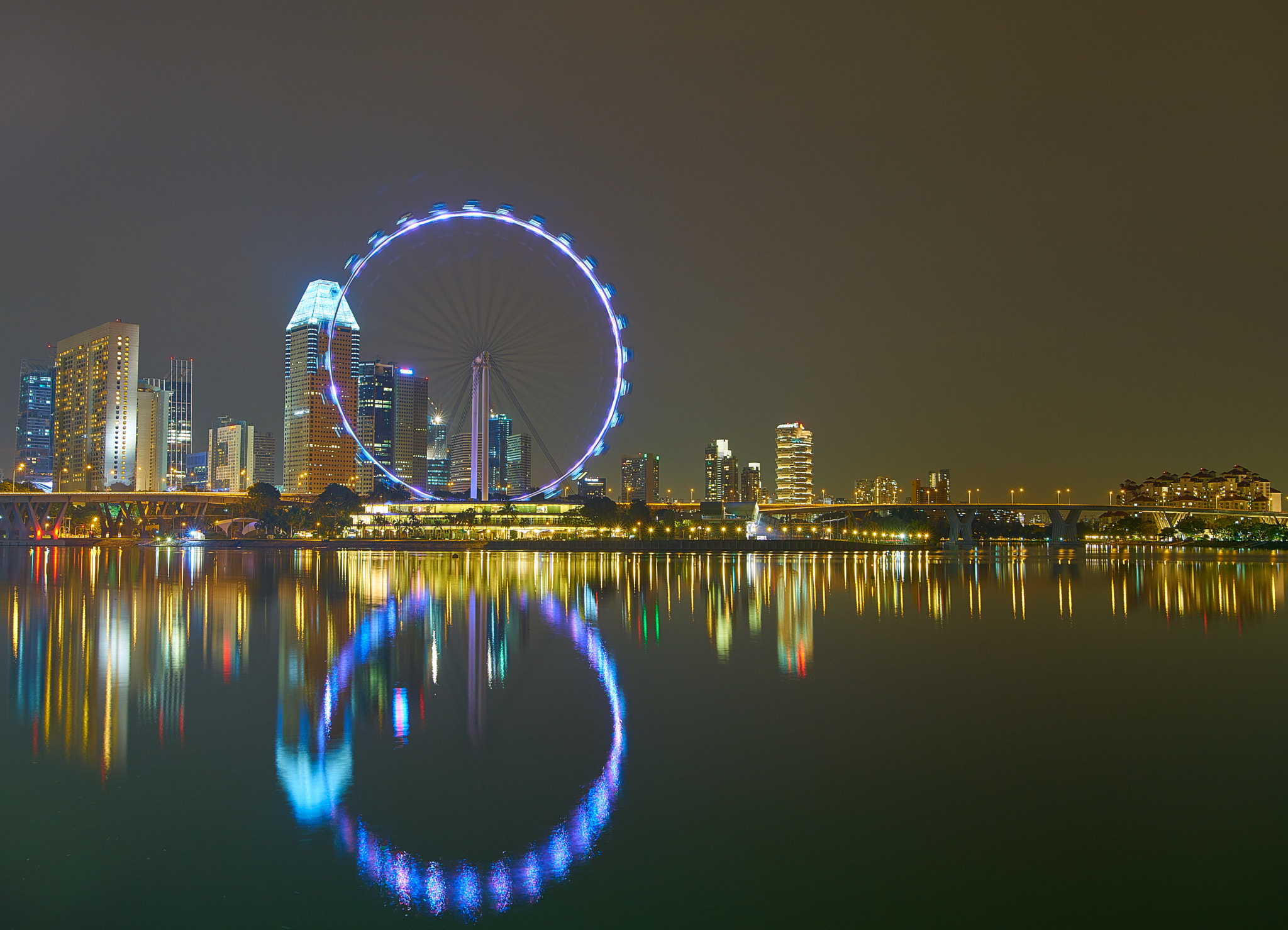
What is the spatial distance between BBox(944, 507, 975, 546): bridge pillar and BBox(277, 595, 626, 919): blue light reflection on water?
411ft

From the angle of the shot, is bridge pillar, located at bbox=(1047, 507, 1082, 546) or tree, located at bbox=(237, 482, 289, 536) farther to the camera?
bridge pillar, located at bbox=(1047, 507, 1082, 546)

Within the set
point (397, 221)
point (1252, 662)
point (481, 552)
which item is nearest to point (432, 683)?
point (1252, 662)

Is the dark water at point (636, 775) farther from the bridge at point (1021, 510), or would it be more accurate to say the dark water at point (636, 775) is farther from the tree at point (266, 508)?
the bridge at point (1021, 510)

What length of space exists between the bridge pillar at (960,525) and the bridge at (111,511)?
101 metres

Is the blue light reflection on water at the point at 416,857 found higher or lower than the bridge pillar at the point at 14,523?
lower

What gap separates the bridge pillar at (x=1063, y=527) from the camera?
445 feet

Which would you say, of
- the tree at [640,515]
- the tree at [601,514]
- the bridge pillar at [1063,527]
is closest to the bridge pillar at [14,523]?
the tree at [601,514]

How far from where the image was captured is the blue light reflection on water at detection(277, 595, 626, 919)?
727cm

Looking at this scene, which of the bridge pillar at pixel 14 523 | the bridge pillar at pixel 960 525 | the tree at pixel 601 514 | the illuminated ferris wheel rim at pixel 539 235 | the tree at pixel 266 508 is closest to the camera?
the illuminated ferris wheel rim at pixel 539 235

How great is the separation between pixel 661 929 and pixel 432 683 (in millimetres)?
A: 9545

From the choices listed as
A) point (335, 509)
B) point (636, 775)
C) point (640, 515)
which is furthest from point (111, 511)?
point (636, 775)

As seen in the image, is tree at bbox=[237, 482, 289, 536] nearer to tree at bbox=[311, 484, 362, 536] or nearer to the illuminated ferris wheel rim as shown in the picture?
tree at bbox=[311, 484, 362, 536]

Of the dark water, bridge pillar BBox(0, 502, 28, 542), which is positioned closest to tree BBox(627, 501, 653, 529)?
bridge pillar BBox(0, 502, 28, 542)

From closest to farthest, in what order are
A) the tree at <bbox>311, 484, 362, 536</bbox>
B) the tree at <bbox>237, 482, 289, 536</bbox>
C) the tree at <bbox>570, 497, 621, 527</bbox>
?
the tree at <bbox>570, 497, 621, 527</bbox> → the tree at <bbox>311, 484, 362, 536</bbox> → the tree at <bbox>237, 482, 289, 536</bbox>
